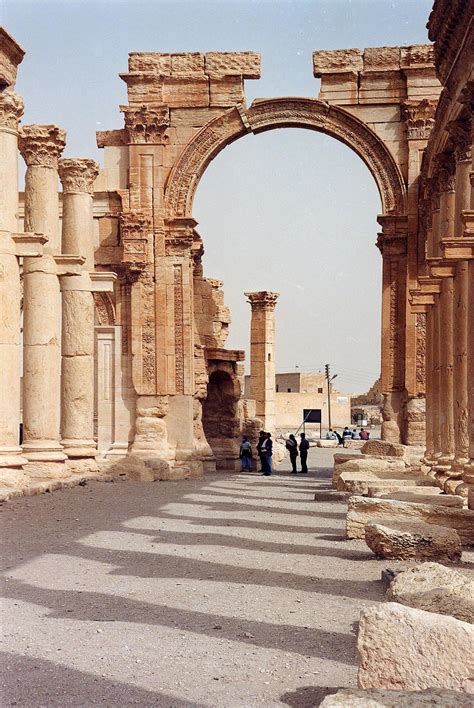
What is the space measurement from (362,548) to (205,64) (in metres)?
16.9

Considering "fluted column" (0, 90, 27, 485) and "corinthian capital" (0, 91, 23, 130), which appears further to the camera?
"corinthian capital" (0, 91, 23, 130)

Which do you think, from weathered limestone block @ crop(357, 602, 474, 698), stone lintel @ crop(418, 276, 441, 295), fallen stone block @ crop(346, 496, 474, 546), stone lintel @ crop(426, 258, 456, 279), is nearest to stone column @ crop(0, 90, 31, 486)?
stone lintel @ crop(426, 258, 456, 279)

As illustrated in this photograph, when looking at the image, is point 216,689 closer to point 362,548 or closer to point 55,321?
point 362,548

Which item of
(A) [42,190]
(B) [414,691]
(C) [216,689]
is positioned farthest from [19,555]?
(A) [42,190]

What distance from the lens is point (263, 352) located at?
4050cm

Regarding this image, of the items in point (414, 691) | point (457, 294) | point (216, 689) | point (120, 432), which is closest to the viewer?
point (414, 691)

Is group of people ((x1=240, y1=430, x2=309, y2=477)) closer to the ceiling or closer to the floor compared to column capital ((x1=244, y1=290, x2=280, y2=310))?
closer to the floor

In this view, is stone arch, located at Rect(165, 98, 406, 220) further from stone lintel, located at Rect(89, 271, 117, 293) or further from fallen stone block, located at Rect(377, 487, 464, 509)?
fallen stone block, located at Rect(377, 487, 464, 509)

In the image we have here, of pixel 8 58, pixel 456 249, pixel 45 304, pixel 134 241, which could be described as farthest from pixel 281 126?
pixel 456 249

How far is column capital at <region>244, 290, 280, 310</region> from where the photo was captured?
1591 inches

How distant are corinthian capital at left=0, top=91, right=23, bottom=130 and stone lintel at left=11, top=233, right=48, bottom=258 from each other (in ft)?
5.11

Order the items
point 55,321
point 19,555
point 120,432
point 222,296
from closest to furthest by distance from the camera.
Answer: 1. point 19,555
2. point 55,321
3. point 120,432
4. point 222,296

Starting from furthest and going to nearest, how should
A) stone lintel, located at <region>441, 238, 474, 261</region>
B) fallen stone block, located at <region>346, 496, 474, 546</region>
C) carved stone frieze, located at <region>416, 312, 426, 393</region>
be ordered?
carved stone frieze, located at <region>416, 312, 426, 393</region>, stone lintel, located at <region>441, 238, 474, 261</region>, fallen stone block, located at <region>346, 496, 474, 546</region>

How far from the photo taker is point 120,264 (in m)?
24.2
